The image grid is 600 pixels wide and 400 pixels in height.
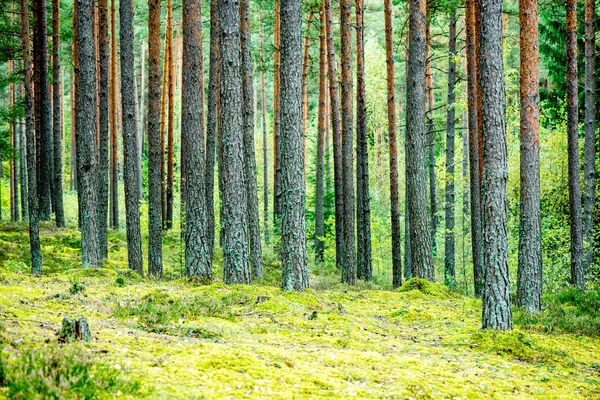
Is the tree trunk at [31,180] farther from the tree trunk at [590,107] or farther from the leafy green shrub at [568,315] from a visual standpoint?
the tree trunk at [590,107]

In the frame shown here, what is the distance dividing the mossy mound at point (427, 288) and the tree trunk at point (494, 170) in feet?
17.4

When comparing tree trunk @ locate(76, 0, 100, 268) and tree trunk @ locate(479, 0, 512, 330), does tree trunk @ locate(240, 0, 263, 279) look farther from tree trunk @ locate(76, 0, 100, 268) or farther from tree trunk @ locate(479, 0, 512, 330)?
tree trunk @ locate(479, 0, 512, 330)

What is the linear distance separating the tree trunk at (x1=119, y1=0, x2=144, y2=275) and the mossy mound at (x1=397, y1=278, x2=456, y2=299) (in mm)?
7015

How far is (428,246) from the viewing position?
46.9 feet

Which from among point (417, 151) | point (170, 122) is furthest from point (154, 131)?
point (170, 122)

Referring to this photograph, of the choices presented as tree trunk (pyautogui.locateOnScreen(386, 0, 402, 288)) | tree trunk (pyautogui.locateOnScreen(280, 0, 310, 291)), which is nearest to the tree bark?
tree trunk (pyautogui.locateOnScreen(386, 0, 402, 288))

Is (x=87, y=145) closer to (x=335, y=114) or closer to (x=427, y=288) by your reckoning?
(x=427, y=288)

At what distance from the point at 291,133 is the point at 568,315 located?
6724 millimetres

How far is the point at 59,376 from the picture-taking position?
3.78 metres

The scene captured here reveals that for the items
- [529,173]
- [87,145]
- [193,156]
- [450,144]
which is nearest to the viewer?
[529,173]

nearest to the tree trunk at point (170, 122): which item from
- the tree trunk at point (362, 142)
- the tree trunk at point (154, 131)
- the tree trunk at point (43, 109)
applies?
the tree trunk at point (43, 109)

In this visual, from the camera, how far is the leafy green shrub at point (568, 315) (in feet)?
32.2

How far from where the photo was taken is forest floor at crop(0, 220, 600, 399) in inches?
170

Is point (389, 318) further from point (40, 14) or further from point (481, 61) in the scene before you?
point (40, 14)
